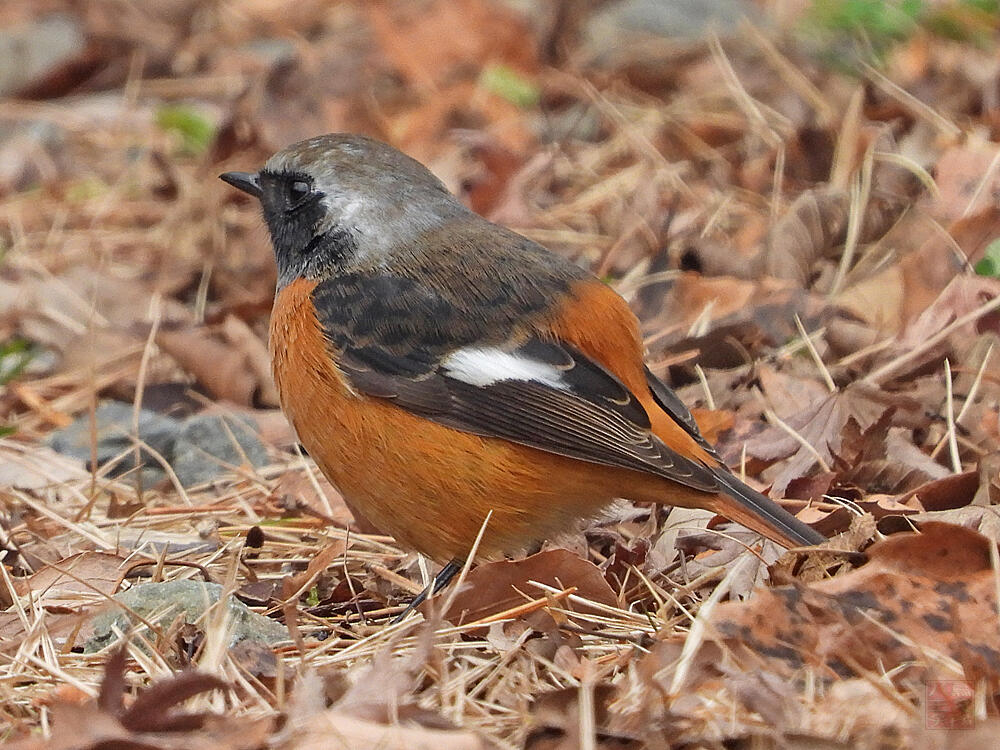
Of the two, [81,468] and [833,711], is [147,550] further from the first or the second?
[833,711]

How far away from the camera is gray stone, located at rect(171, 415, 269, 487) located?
5387 mm

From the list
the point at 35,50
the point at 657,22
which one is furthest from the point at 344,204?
the point at 35,50

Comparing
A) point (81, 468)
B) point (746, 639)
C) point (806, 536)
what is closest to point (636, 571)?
point (806, 536)

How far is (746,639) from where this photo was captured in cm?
327

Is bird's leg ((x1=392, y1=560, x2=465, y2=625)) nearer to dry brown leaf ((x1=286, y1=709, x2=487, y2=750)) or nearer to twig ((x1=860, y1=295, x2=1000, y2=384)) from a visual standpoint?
dry brown leaf ((x1=286, y1=709, x2=487, y2=750))

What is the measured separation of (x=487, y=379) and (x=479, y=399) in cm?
8

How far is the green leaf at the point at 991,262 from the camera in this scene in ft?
17.7

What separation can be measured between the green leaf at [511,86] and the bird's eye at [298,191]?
398cm

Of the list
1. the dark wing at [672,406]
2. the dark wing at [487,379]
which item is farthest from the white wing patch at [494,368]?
the dark wing at [672,406]

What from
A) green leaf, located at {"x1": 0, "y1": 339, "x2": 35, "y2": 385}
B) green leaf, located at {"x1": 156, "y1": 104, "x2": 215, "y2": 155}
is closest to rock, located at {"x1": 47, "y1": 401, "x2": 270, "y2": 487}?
green leaf, located at {"x1": 0, "y1": 339, "x2": 35, "y2": 385}

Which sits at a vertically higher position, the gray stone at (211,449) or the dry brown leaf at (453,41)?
the dry brown leaf at (453,41)

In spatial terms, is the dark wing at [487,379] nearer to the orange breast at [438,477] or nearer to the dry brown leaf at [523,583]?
the orange breast at [438,477]

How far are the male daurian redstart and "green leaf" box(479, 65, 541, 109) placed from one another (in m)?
4.17

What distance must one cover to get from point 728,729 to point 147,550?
230 centimetres
